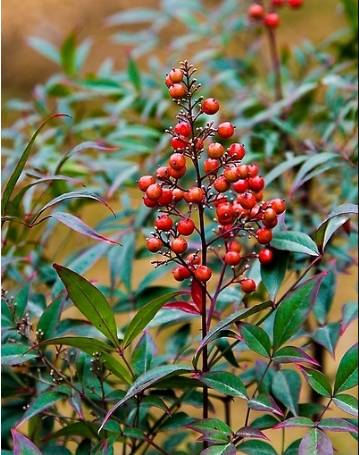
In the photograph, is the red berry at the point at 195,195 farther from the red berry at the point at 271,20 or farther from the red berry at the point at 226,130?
the red berry at the point at 271,20

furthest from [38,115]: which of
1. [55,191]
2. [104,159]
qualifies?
[55,191]

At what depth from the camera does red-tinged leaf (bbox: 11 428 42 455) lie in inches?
24.2

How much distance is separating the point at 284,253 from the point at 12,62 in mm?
2285

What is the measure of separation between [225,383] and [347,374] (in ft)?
0.31

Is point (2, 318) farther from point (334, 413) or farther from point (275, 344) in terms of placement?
point (334, 413)

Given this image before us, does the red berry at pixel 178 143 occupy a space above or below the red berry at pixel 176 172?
above

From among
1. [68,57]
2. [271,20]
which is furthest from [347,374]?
[68,57]

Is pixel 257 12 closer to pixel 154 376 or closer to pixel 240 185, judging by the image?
pixel 240 185

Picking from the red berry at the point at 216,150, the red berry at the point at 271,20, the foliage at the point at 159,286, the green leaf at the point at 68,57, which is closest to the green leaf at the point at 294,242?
the foliage at the point at 159,286

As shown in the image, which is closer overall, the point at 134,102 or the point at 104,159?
the point at 104,159

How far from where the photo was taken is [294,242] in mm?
685

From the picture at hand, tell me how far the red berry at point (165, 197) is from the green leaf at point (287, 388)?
0.77 feet

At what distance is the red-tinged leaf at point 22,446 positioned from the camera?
24.2 inches

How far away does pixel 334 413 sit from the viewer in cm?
173
